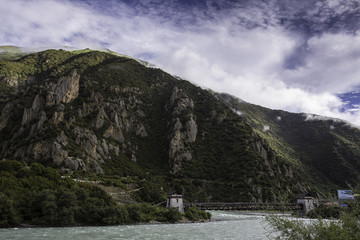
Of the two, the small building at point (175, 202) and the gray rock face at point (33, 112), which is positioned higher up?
the gray rock face at point (33, 112)

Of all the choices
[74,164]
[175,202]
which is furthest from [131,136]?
[175,202]

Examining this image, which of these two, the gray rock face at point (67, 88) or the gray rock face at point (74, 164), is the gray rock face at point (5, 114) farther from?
the gray rock face at point (74, 164)

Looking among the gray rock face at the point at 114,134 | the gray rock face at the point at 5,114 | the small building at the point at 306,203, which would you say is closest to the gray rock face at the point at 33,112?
the gray rock face at the point at 5,114

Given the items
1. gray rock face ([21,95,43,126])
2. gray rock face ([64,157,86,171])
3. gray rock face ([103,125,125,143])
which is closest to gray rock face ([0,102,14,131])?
gray rock face ([21,95,43,126])

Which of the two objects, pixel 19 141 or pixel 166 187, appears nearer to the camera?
pixel 19 141

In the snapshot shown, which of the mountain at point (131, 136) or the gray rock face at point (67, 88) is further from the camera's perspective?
the gray rock face at point (67, 88)

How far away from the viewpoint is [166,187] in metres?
119

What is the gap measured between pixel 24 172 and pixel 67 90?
86309 mm

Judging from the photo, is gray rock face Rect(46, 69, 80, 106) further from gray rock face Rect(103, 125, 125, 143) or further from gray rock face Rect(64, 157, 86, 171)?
gray rock face Rect(64, 157, 86, 171)

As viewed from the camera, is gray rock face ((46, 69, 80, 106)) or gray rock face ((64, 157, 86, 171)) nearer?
gray rock face ((64, 157, 86, 171))

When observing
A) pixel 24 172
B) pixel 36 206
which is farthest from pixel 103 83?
pixel 36 206

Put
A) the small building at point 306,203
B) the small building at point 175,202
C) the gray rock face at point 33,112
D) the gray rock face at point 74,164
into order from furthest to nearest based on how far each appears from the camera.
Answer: the gray rock face at point 33,112, the small building at point 306,203, the gray rock face at point 74,164, the small building at point 175,202

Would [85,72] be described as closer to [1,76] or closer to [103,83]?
[103,83]

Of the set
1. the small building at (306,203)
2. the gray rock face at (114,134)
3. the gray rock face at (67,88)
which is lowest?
the small building at (306,203)
